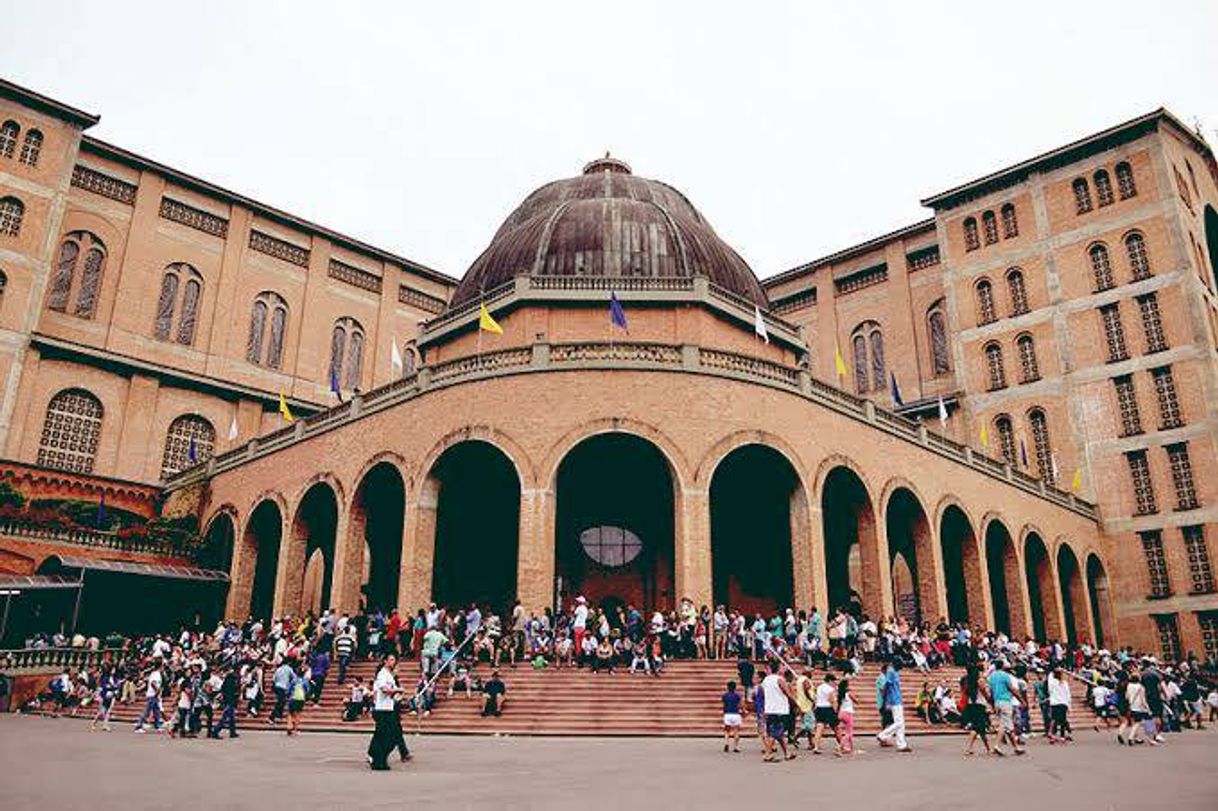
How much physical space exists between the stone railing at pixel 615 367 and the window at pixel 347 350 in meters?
14.1

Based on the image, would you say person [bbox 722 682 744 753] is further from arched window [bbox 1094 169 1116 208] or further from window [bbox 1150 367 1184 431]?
arched window [bbox 1094 169 1116 208]

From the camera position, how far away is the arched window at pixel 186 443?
122 feet

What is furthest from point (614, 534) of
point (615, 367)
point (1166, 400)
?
point (1166, 400)

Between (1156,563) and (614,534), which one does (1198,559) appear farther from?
(614,534)

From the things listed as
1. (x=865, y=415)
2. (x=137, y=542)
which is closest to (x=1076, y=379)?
(x=865, y=415)

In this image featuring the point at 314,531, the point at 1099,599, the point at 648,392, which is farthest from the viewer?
the point at 1099,599

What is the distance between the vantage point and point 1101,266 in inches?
1540

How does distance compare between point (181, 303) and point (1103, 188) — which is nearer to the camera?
point (1103, 188)

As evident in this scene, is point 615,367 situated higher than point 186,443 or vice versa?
point 186,443

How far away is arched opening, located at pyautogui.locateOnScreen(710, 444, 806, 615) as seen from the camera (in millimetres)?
28562

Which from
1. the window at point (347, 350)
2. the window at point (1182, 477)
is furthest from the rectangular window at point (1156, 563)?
the window at point (347, 350)

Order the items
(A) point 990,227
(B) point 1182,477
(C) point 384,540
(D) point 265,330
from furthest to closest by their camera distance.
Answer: (A) point 990,227 < (D) point 265,330 < (B) point 1182,477 < (C) point 384,540

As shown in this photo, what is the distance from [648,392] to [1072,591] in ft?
73.7

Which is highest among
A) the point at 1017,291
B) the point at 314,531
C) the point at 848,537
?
the point at 1017,291
